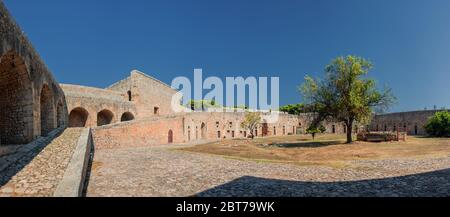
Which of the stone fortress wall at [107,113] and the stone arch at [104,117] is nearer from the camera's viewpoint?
the stone fortress wall at [107,113]

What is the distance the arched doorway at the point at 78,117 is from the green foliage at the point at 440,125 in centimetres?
4049

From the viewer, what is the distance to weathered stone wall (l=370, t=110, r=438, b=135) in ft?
157

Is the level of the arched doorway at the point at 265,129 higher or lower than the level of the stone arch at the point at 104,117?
lower

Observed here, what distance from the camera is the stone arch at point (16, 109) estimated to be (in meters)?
11.6

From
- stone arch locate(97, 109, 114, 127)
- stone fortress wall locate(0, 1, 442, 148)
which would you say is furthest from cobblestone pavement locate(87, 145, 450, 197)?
stone arch locate(97, 109, 114, 127)

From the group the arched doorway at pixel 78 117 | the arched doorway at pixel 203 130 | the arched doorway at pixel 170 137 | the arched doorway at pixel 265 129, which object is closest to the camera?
the arched doorway at pixel 78 117

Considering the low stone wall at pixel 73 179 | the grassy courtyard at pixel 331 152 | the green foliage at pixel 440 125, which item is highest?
the green foliage at pixel 440 125

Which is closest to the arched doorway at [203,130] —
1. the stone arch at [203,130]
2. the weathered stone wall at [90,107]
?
the stone arch at [203,130]

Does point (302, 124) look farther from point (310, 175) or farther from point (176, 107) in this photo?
point (310, 175)

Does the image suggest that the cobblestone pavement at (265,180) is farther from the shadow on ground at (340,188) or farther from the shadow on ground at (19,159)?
the shadow on ground at (19,159)

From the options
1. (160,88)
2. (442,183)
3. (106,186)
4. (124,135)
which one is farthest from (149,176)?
(160,88)

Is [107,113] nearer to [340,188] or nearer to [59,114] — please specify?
[59,114]

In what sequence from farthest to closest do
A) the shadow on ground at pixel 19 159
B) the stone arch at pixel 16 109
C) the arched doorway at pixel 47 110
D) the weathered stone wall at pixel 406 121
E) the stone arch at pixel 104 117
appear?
the weathered stone wall at pixel 406 121 → the stone arch at pixel 104 117 → the arched doorway at pixel 47 110 → the stone arch at pixel 16 109 → the shadow on ground at pixel 19 159

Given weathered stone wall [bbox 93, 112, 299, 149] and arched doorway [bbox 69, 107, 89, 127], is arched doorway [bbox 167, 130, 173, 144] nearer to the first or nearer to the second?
weathered stone wall [bbox 93, 112, 299, 149]
